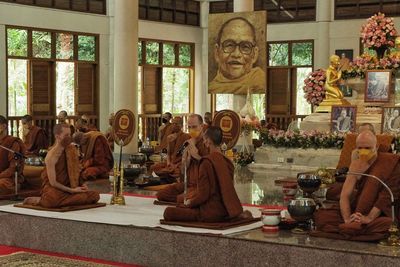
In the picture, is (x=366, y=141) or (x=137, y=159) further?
(x=137, y=159)

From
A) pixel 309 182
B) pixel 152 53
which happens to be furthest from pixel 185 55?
pixel 309 182

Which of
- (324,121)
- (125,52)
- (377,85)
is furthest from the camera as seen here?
(125,52)

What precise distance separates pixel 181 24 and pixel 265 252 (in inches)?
643

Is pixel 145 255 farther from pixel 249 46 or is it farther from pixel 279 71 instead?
pixel 279 71

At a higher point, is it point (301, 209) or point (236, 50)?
point (236, 50)

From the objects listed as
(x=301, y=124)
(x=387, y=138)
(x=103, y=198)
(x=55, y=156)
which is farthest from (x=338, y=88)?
(x=55, y=156)

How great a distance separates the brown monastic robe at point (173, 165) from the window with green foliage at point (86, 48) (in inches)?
309

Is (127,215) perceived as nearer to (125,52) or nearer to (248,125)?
(248,125)

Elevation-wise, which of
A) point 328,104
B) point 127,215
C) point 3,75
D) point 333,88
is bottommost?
point 127,215

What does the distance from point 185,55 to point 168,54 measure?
84 centimetres

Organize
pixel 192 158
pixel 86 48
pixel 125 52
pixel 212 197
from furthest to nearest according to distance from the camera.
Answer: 1. pixel 86 48
2. pixel 125 52
3. pixel 192 158
4. pixel 212 197

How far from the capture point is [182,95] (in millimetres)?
22891

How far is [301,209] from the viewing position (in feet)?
23.7

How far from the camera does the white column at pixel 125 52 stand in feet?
53.9
